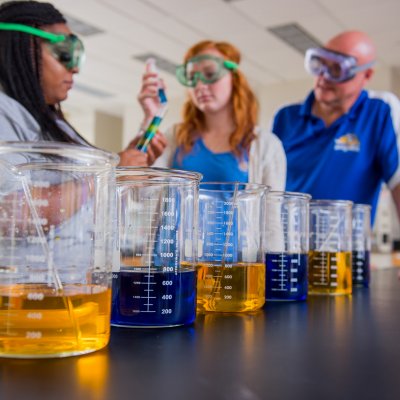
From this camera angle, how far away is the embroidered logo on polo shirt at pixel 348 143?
2150 mm

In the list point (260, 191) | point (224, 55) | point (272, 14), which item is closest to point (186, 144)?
point (224, 55)

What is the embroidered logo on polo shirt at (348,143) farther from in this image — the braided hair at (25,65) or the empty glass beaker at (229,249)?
the empty glass beaker at (229,249)

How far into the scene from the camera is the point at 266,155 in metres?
1.80

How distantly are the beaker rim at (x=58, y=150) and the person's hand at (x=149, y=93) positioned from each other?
110 cm

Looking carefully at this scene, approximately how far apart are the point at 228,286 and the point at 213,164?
1064 millimetres

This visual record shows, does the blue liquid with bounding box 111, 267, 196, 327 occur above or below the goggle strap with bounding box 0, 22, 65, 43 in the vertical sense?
below

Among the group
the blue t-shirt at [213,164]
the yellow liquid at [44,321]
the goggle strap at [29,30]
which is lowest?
the yellow liquid at [44,321]

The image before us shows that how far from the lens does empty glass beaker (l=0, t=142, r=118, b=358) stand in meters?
0.55

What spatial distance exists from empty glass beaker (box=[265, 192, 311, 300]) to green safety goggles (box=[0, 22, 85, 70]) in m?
0.76

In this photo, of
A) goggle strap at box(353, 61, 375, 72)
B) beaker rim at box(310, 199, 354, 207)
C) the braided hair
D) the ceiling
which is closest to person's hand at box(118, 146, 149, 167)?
the braided hair

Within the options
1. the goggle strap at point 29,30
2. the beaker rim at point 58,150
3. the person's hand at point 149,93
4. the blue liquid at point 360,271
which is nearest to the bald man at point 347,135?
the person's hand at point 149,93

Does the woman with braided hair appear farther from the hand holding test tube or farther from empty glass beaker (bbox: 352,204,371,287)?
empty glass beaker (bbox: 352,204,371,287)

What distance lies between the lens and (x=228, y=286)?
0.82m

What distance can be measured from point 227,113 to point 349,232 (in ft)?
3.07
